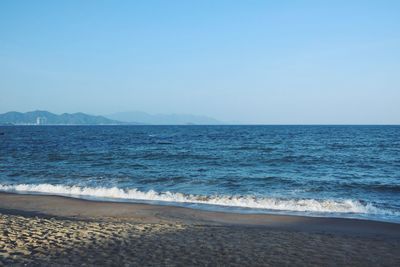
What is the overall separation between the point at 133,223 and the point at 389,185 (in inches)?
650

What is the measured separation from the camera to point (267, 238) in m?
10.4

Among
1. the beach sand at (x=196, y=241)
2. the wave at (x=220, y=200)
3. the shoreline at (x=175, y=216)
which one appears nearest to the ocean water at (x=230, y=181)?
the wave at (x=220, y=200)

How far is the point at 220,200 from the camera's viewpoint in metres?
18.0

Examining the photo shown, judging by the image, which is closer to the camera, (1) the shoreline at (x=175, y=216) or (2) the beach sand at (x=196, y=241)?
(2) the beach sand at (x=196, y=241)

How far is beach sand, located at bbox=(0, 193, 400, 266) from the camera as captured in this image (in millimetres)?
8234

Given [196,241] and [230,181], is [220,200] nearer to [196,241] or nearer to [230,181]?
[230,181]

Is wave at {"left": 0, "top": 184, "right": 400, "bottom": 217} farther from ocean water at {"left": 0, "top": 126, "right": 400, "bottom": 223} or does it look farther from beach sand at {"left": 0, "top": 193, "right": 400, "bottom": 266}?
beach sand at {"left": 0, "top": 193, "right": 400, "bottom": 266}

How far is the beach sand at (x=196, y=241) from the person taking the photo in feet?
27.0

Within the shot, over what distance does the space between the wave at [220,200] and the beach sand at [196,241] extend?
8.48ft

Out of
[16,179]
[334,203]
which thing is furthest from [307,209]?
[16,179]

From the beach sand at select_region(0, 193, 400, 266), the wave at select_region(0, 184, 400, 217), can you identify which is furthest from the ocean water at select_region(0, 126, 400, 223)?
the beach sand at select_region(0, 193, 400, 266)

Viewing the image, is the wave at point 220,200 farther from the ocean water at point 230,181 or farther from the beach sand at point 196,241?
the beach sand at point 196,241

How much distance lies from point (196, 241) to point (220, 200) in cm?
830

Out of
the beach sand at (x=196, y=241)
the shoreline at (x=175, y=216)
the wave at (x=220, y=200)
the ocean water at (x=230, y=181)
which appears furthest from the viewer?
the ocean water at (x=230, y=181)
